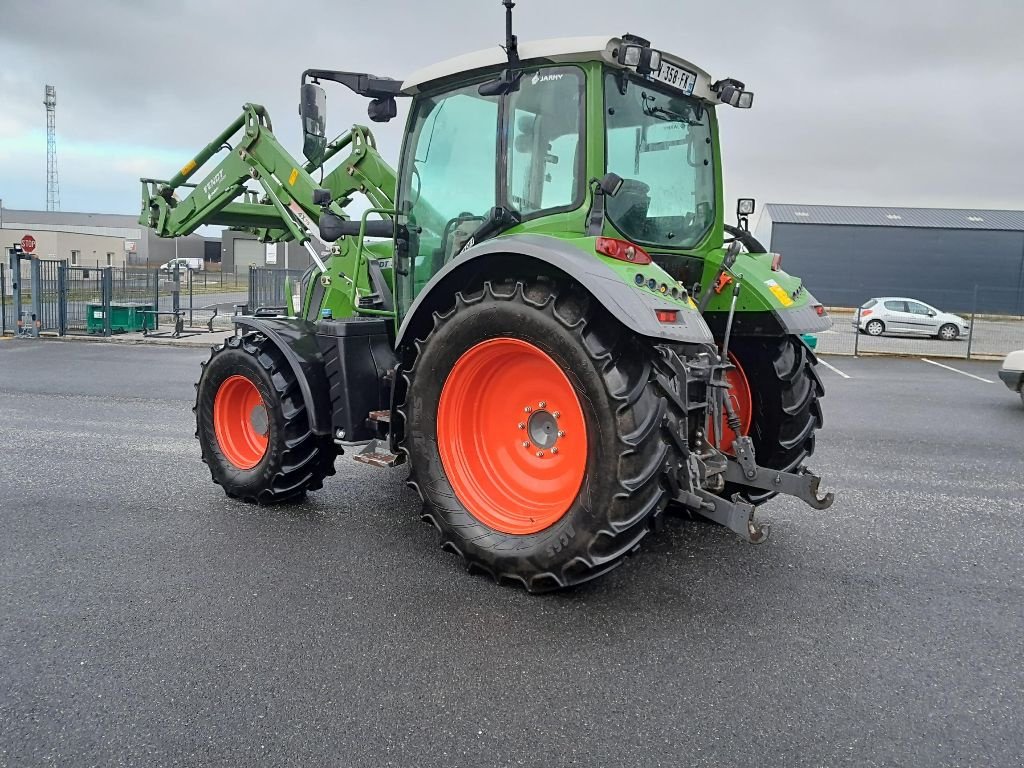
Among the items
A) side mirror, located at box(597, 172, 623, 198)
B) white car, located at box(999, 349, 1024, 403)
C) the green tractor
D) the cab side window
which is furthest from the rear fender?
white car, located at box(999, 349, 1024, 403)

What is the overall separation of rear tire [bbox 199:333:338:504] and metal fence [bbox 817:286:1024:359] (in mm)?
15734

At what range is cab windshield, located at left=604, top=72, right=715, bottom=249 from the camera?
168 inches

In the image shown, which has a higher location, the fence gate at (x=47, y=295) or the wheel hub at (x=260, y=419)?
the fence gate at (x=47, y=295)

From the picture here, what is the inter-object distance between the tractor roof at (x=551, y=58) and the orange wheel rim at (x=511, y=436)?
149 cm

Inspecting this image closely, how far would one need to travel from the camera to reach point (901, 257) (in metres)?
41.4

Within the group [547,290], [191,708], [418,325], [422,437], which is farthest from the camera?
[418,325]

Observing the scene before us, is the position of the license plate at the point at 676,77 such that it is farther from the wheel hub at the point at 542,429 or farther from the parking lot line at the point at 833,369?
the parking lot line at the point at 833,369

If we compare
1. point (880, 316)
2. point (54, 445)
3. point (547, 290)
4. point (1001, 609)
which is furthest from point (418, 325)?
point (880, 316)

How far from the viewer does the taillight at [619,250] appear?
3.82 m

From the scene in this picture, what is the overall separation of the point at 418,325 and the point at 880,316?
2406 cm

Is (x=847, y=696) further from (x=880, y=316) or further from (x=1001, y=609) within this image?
(x=880, y=316)

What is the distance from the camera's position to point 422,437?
4.36m

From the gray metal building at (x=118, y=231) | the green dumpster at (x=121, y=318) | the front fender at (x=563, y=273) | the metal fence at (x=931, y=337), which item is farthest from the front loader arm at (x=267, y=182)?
the gray metal building at (x=118, y=231)

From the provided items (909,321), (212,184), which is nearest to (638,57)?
(212,184)
